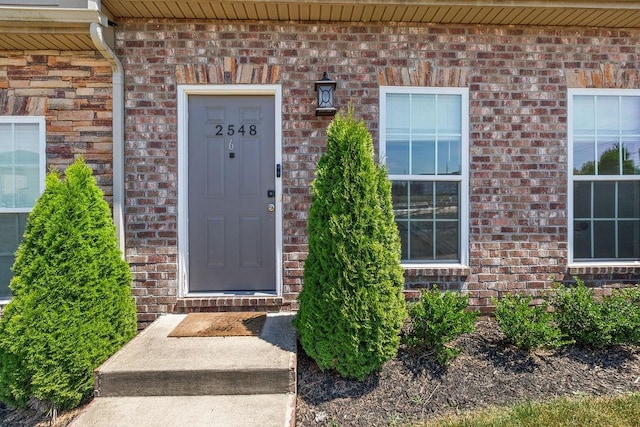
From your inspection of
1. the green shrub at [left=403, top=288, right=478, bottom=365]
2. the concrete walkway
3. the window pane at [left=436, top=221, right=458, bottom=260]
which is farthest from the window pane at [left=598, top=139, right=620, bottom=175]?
the concrete walkway

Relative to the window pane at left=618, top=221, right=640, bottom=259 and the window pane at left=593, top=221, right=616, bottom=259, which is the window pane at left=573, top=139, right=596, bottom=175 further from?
the window pane at left=618, top=221, right=640, bottom=259

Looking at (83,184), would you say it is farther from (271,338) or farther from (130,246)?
(271,338)

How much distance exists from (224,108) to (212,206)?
100 cm

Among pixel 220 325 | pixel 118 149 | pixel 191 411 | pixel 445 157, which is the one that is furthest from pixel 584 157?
pixel 118 149

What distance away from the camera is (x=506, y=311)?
3414 mm

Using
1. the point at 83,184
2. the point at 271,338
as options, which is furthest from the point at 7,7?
the point at 271,338

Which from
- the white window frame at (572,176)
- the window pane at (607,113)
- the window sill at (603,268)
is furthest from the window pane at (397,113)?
the window sill at (603,268)

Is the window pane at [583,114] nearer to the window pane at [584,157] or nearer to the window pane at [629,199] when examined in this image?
the window pane at [584,157]

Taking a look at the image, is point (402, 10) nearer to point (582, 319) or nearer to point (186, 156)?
point (186, 156)

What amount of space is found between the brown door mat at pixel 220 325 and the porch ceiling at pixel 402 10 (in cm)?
289

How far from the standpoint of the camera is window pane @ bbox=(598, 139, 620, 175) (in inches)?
163

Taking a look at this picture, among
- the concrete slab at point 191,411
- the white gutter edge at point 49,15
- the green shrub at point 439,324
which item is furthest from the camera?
the white gutter edge at point 49,15

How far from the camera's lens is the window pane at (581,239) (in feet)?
13.6

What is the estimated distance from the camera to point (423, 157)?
4.05 m
